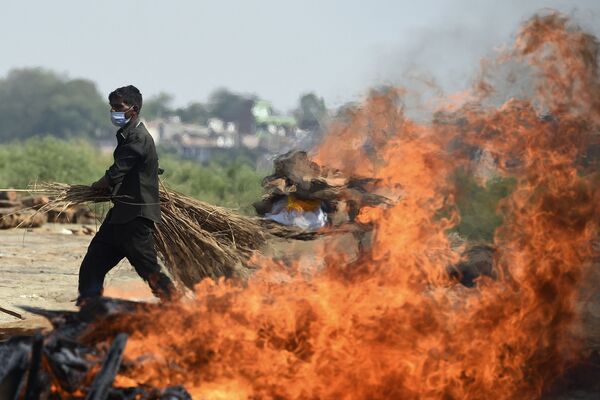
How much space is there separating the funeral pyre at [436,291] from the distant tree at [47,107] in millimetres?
97950

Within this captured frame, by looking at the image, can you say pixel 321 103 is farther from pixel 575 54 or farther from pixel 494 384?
pixel 494 384

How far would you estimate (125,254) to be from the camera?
7.05 meters

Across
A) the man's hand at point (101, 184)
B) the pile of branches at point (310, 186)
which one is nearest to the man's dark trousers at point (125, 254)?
the man's hand at point (101, 184)

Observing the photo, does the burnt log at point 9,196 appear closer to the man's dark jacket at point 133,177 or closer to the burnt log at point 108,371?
the man's dark jacket at point 133,177

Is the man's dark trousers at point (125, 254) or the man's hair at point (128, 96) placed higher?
the man's hair at point (128, 96)

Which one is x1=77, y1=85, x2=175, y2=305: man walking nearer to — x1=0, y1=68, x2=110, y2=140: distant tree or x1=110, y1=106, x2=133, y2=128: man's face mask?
x1=110, y1=106, x2=133, y2=128: man's face mask

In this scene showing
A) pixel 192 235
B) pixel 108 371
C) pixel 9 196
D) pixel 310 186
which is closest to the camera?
pixel 108 371

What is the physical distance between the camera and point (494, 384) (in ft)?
19.9

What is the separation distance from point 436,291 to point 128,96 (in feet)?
8.73

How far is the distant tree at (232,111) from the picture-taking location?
89.8 meters

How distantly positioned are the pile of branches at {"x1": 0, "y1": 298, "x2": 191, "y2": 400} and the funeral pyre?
0.64 feet

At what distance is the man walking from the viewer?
6926 millimetres

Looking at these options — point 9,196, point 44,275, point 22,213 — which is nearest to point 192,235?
point 44,275

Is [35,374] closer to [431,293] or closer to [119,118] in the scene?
[119,118]
